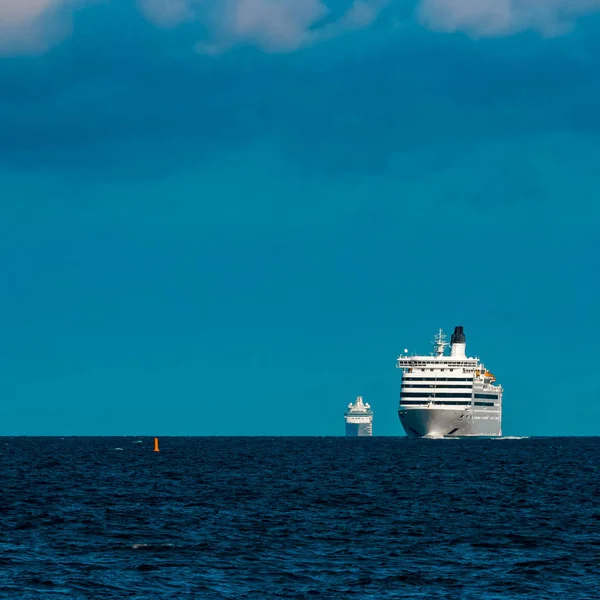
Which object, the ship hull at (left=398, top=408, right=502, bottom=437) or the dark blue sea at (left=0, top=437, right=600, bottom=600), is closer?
the dark blue sea at (left=0, top=437, right=600, bottom=600)

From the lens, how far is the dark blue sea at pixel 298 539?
31422mm

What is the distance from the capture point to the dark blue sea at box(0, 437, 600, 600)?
3142cm

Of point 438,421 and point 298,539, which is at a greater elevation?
point 438,421

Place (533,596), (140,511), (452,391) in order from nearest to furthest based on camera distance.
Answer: (533,596) < (140,511) < (452,391)

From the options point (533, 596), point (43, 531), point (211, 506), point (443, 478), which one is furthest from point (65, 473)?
point (533, 596)

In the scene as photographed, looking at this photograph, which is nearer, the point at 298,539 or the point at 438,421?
the point at 298,539

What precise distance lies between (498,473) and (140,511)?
4211 cm

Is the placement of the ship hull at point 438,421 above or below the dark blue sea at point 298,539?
above

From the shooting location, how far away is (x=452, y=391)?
198250 millimetres

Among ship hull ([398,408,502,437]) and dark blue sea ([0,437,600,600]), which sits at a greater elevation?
ship hull ([398,408,502,437])

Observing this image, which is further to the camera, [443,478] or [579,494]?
[443,478]

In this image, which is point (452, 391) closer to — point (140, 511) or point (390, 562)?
point (140, 511)

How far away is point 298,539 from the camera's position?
41.4 meters

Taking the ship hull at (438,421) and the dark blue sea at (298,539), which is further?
the ship hull at (438,421)
